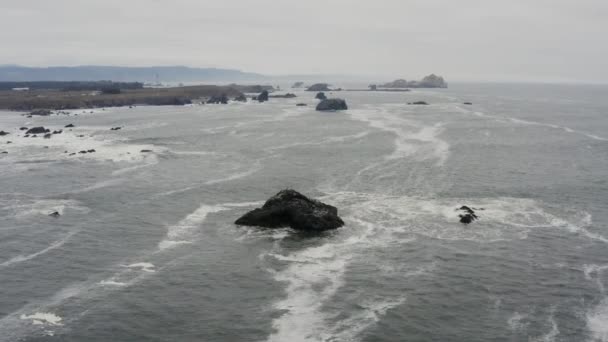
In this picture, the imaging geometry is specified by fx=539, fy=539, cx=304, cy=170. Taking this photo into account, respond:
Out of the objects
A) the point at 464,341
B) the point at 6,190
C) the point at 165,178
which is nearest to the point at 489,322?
A: the point at 464,341

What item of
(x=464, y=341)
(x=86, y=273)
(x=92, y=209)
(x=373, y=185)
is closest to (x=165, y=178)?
(x=92, y=209)

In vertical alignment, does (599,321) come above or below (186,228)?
below

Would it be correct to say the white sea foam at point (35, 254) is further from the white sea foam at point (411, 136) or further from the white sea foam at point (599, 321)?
the white sea foam at point (411, 136)

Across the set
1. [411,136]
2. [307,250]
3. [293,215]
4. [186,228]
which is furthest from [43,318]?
[411,136]

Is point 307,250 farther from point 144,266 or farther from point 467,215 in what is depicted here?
point 467,215

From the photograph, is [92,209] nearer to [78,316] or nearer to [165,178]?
[165,178]

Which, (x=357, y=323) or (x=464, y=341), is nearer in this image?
(x=464, y=341)

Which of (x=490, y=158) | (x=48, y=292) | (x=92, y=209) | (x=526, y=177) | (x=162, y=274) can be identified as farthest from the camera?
(x=490, y=158)

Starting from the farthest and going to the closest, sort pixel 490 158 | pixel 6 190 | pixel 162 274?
pixel 490 158 < pixel 6 190 < pixel 162 274
